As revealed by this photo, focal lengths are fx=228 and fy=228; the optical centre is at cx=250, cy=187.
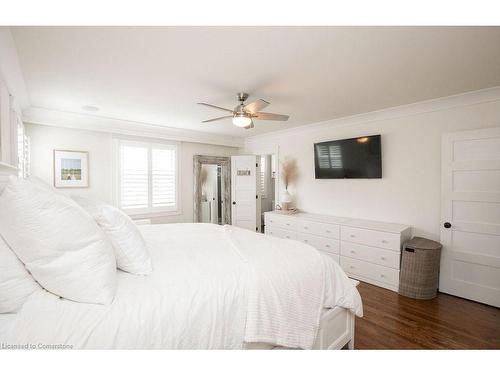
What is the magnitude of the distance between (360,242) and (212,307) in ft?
9.05

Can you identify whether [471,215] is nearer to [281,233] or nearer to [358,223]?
[358,223]

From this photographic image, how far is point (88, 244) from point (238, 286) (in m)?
0.78

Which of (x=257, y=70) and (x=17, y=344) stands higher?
(x=257, y=70)

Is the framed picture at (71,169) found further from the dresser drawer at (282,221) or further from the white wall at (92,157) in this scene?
the dresser drawer at (282,221)

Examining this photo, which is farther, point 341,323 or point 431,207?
point 431,207

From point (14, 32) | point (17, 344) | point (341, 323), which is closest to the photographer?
point (17, 344)

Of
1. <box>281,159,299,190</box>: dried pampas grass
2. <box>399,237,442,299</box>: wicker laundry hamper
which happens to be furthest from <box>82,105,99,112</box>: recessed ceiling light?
<box>399,237,442,299</box>: wicker laundry hamper

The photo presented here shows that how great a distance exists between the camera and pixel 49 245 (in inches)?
38.5

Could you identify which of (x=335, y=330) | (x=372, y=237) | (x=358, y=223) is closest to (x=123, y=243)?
(x=335, y=330)

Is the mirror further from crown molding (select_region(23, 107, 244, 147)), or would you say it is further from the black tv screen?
the black tv screen
